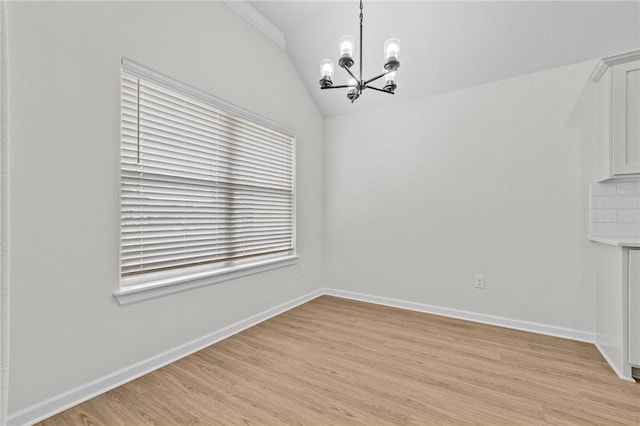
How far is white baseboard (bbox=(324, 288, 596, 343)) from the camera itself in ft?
8.38

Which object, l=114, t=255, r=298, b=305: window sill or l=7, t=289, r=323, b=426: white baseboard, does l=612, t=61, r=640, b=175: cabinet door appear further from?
l=7, t=289, r=323, b=426: white baseboard

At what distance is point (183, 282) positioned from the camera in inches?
86.7

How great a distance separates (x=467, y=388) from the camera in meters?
1.82

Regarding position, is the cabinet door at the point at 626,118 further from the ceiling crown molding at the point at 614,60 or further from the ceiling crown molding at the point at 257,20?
the ceiling crown molding at the point at 257,20

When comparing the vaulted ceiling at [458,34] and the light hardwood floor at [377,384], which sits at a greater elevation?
the vaulted ceiling at [458,34]

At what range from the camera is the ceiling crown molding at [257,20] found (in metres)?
2.68

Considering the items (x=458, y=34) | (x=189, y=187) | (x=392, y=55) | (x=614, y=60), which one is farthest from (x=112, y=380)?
(x=614, y=60)

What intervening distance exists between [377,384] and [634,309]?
5.83 feet

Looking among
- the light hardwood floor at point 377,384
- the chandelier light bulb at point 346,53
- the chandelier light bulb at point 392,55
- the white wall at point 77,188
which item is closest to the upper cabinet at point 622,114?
the light hardwood floor at point 377,384

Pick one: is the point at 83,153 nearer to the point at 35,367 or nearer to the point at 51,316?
the point at 51,316

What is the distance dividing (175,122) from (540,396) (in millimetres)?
3160

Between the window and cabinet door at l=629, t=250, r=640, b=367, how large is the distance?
286cm

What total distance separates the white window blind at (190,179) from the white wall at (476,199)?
1171 millimetres

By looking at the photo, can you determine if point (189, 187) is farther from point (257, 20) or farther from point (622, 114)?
point (622, 114)
